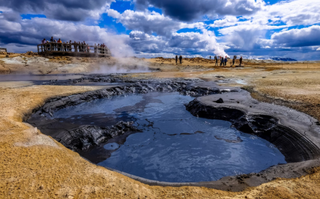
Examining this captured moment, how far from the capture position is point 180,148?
4.41 m

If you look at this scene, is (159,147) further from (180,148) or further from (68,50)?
(68,50)

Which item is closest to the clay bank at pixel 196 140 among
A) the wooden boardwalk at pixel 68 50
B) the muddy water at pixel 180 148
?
the muddy water at pixel 180 148

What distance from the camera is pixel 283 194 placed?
2.17 meters

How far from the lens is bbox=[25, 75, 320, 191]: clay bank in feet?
10.6

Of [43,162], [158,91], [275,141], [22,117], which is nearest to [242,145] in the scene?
[275,141]

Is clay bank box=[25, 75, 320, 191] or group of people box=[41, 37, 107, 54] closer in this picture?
clay bank box=[25, 75, 320, 191]

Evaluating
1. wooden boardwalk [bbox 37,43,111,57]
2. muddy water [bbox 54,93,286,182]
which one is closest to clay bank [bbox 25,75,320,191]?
muddy water [bbox 54,93,286,182]

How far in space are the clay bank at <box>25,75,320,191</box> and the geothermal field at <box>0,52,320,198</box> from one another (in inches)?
0.9

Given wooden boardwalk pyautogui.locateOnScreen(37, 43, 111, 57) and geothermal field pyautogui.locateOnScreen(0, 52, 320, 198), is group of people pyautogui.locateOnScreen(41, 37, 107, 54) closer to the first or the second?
wooden boardwalk pyautogui.locateOnScreen(37, 43, 111, 57)

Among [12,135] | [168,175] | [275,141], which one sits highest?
[12,135]

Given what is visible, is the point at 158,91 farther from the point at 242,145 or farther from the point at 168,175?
the point at 168,175

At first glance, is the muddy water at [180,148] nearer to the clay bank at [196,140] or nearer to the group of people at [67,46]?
the clay bank at [196,140]

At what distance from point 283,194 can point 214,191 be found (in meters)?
0.84

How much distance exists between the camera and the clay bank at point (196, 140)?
3.24m
